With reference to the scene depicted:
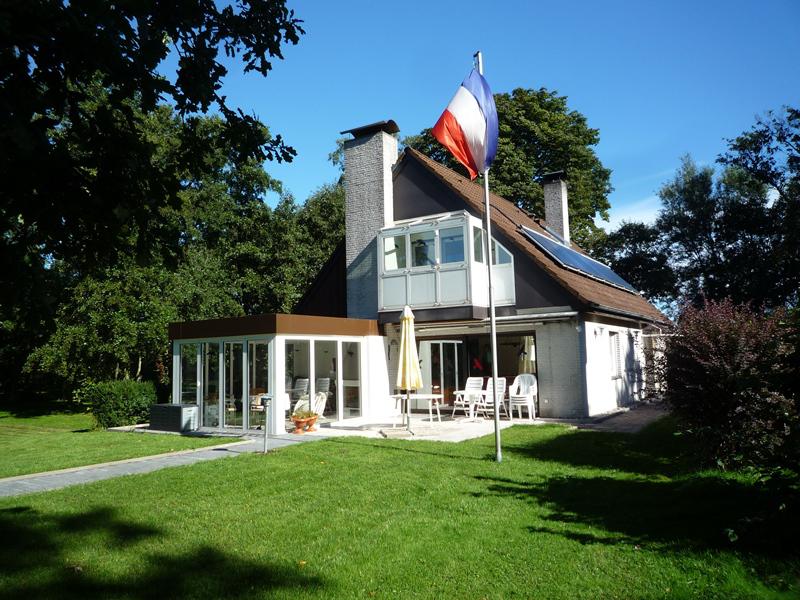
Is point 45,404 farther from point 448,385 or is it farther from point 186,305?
point 448,385

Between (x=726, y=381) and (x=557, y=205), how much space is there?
18.8 meters

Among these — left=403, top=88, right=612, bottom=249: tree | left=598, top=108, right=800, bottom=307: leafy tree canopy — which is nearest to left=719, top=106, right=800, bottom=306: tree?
left=598, top=108, right=800, bottom=307: leafy tree canopy

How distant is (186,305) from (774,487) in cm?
2143

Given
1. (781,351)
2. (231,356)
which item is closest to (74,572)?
(781,351)

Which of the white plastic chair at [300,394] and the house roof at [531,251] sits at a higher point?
the house roof at [531,251]

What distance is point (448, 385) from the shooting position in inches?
717

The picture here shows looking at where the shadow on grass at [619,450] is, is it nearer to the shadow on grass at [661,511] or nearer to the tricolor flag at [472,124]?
the shadow on grass at [661,511]

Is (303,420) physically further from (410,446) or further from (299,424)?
(410,446)

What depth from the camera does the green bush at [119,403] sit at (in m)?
16.8

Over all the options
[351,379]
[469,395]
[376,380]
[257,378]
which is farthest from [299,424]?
[469,395]

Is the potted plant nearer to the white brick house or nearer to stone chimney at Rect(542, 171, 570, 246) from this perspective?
the white brick house

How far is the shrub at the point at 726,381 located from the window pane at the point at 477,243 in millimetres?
8187

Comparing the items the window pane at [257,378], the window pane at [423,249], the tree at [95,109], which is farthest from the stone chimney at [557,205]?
the tree at [95,109]

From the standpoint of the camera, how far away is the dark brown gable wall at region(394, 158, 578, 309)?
1634 cm
